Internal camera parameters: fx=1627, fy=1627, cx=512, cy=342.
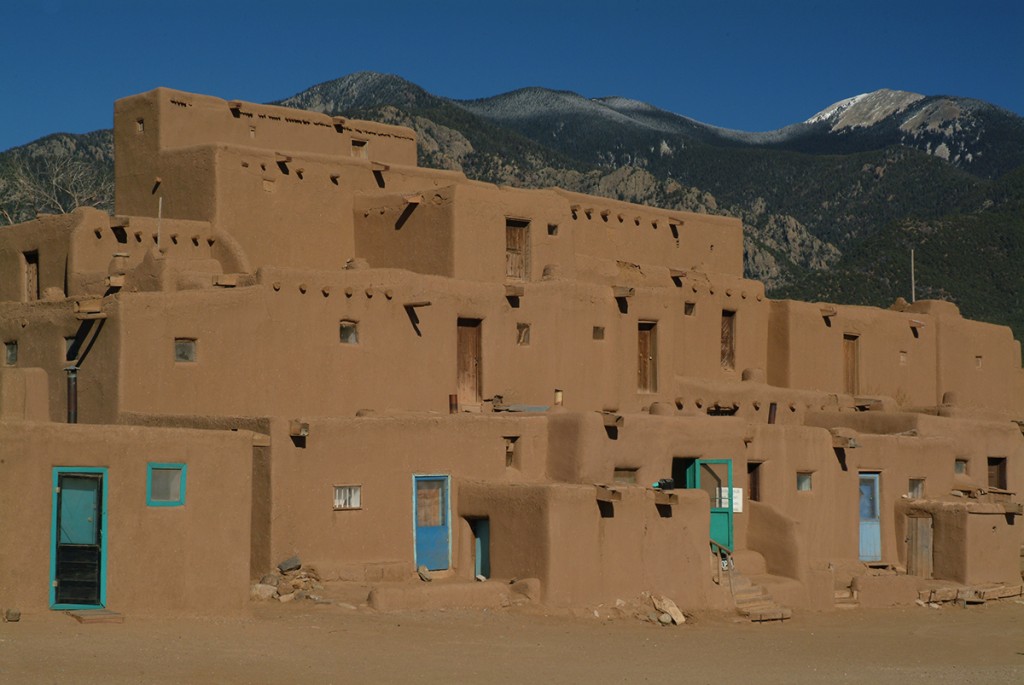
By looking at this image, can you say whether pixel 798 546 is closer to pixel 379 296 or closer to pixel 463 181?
pixel 379 296

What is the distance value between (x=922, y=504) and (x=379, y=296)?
1106 centimetres

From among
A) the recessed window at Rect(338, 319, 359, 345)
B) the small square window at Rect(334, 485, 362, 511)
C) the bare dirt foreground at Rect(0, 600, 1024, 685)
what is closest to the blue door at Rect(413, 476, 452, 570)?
the small square window at Rect(334, 485, 362, 511)

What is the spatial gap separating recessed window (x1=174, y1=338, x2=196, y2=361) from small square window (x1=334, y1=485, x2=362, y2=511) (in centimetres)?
327

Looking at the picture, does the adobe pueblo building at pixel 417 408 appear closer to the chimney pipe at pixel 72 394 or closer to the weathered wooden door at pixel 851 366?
the chimney pipe at pixel 72 394

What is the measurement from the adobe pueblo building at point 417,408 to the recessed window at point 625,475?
1.6 inches

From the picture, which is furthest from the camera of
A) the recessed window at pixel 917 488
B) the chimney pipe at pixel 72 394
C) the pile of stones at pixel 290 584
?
the recessed window at pixel 917 488

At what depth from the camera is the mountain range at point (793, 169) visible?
71.3m

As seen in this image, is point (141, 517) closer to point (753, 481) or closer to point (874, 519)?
point (753, 481)

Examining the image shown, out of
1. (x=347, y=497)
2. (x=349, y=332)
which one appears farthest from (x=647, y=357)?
(x=347, y=497)

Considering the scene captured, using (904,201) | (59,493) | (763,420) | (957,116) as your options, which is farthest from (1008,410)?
(957,116)

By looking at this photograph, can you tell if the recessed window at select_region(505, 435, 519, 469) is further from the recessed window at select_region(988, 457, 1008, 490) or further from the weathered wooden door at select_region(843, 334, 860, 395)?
the weathered wooden door at select_region(843, 334, 860, 395)

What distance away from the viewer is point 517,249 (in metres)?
30.8

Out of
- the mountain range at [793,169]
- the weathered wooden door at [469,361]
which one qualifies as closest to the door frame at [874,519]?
the weathered wooden door at [469,361]

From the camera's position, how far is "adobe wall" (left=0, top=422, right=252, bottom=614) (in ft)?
62.3
